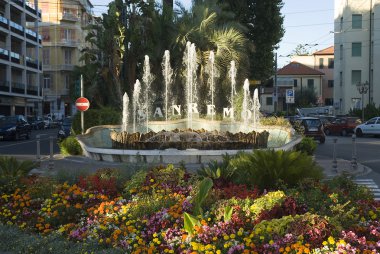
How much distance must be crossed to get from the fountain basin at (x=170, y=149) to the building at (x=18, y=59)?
38298 mm

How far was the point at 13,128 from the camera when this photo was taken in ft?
117

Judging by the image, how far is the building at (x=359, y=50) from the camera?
180 ft

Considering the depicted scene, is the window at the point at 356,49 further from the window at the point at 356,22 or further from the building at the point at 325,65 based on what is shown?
the building at the point at 325,65

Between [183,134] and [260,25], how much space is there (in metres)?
19.5

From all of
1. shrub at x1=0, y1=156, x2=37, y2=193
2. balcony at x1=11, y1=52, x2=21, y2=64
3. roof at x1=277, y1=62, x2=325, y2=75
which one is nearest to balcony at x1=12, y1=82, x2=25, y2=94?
balcony at x1=11, y1=52, x2=21, y2=64

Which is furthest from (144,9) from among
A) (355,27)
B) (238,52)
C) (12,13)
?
(12,13)

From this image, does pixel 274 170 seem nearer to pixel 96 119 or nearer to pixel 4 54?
pixel 96 119

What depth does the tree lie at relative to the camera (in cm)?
3559

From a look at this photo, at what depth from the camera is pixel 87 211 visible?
714 cm

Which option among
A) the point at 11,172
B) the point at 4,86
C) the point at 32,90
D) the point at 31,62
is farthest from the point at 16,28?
the point at 11,172

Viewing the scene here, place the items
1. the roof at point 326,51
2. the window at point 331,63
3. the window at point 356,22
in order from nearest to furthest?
the window at point 356,22 → the window at point 331,63 → the roof at point 326,51

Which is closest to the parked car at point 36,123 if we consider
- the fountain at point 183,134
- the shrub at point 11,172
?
the fountain at point 183,134

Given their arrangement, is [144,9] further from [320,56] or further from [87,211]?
[320,56]

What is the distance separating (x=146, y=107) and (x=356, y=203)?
2300cm
